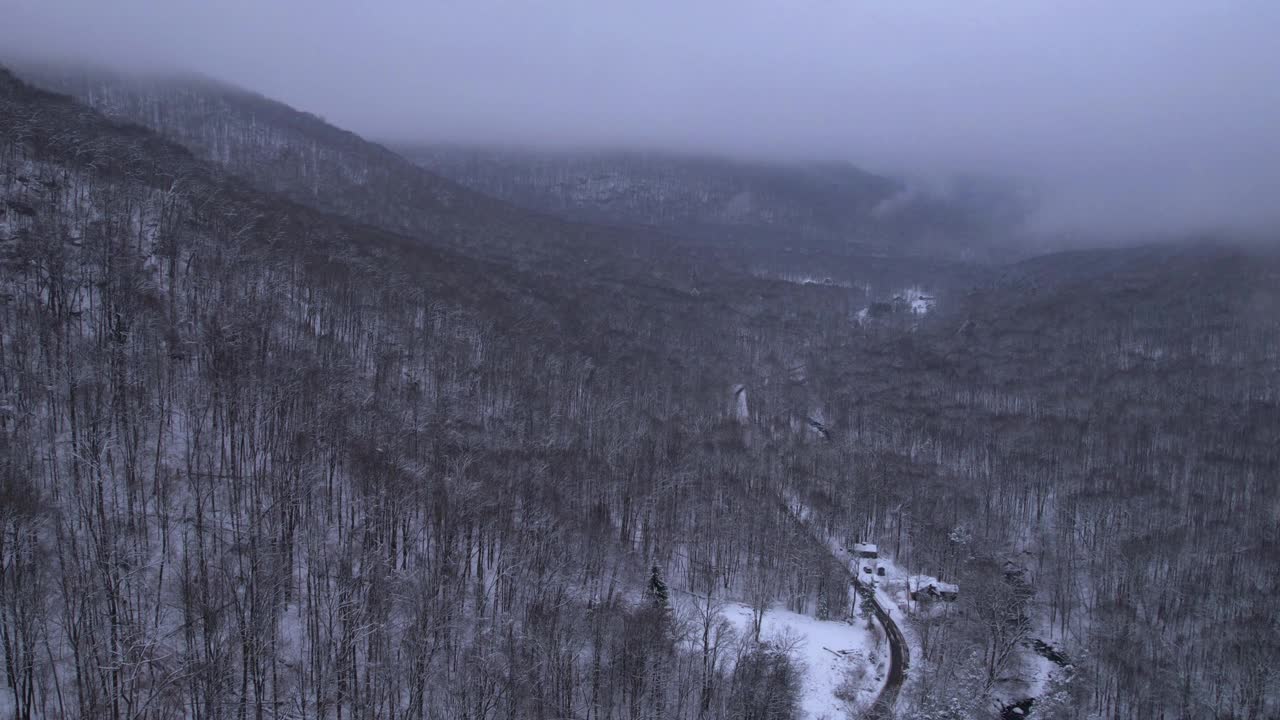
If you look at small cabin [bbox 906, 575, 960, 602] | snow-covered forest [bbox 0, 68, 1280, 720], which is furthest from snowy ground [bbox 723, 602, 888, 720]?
small cabin [bbox 906, 575, 960, 602]

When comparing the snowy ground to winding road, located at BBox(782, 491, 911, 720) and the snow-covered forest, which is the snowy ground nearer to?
the snow-covered forest

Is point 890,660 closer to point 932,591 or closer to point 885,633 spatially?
point 885,633

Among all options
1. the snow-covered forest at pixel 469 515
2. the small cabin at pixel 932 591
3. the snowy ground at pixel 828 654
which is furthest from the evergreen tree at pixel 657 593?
the small cabin at pixel 932 591

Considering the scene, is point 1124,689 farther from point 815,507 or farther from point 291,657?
point 291,657

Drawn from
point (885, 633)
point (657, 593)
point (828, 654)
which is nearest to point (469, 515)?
point (657, 593)

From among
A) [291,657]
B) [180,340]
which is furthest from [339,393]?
[291,657]
